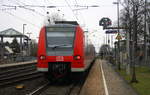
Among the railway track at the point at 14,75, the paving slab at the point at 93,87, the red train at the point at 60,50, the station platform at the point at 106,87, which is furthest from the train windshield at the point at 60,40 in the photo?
the railway track at the point at 14,75

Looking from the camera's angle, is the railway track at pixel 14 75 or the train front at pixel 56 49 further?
the railway track at pixel 14 75

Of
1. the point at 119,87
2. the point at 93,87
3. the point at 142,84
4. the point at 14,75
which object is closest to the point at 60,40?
the point at 93,87

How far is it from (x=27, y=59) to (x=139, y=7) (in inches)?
1014

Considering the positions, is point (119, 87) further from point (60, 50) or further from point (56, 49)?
point (56, 49)

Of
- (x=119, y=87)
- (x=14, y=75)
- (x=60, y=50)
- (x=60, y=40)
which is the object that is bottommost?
(x=119, y=87)

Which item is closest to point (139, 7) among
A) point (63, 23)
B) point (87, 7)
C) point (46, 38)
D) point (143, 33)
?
point (143, 33)

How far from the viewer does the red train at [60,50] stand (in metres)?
13.4

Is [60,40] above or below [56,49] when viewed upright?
above

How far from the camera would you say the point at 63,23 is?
15.4m

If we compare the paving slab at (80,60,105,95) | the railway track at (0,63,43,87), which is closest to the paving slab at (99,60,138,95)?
the paving slab at (80,60,105,95)

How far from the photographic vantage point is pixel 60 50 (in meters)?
13.6

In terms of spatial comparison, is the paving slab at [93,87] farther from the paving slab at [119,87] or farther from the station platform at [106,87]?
the paving slab at [119,87]

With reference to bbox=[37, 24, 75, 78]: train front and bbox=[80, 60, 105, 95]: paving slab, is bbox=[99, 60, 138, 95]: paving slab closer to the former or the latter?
bbox=[80, 60, 105, 95]: paving slab

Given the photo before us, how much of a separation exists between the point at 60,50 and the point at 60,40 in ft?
1.85
